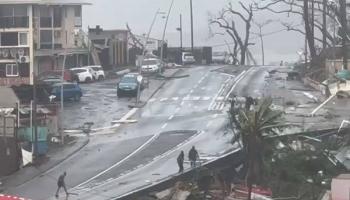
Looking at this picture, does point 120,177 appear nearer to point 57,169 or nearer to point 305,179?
point 57,169

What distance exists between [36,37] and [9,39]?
3783 mm

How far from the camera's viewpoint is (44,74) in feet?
249

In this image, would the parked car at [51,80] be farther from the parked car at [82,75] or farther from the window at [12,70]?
the window at [12,70]

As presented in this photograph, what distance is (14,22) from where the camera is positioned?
78312 mm

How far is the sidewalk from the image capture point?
3780 cm

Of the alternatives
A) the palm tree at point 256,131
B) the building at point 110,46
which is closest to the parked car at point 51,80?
the building at point 110,46

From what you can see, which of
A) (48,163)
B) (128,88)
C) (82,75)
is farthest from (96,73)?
(48,163)

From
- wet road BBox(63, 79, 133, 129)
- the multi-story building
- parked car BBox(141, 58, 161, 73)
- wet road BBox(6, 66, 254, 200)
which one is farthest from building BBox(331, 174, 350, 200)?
parked car BBox(141, 58, 161, 73)

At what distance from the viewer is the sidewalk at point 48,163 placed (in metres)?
37.8

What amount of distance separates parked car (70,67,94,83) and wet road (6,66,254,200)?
33.4 feet

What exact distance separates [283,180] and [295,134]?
14.0 feet

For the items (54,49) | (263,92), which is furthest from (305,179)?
(54,49)

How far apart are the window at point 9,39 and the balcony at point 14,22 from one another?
36.9 inches

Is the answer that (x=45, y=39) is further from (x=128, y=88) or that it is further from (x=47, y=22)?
(x=128, y=88)
